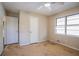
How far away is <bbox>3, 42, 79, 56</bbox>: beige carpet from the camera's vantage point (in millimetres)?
1737

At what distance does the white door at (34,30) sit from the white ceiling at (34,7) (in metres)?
0.23

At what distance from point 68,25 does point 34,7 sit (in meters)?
0.93

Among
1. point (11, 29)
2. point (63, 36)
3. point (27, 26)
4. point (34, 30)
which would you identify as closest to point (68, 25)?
point (63, 36)

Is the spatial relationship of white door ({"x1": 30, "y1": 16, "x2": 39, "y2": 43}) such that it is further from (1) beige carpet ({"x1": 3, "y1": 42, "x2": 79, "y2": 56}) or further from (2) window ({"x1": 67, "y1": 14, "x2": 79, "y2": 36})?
(2) window ({"x1": 67, "y1": 14, "x2": 79, "y2": 36})

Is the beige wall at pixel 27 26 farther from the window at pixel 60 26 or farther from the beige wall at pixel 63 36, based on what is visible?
the window at pixel 60 26

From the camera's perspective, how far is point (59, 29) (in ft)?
6.08

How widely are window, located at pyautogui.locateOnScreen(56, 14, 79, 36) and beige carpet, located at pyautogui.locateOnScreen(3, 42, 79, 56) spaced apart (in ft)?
1.28

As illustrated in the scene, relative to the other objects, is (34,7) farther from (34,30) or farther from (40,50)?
(40,50)

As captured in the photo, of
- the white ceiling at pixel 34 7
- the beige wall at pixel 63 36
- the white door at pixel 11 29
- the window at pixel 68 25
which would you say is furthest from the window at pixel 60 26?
the white door at pixel 11 29

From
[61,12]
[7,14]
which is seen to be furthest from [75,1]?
[7,14]

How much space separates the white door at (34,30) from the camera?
6.17 ft

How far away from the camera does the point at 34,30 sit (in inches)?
75.2

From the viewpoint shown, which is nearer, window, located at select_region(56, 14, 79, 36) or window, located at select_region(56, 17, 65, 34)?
window, located at select_region(56, 14, 79, 36)

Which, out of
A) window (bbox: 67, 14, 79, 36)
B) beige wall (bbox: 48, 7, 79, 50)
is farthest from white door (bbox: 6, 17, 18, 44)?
window (bbox: 67, 14, 79, 36)
